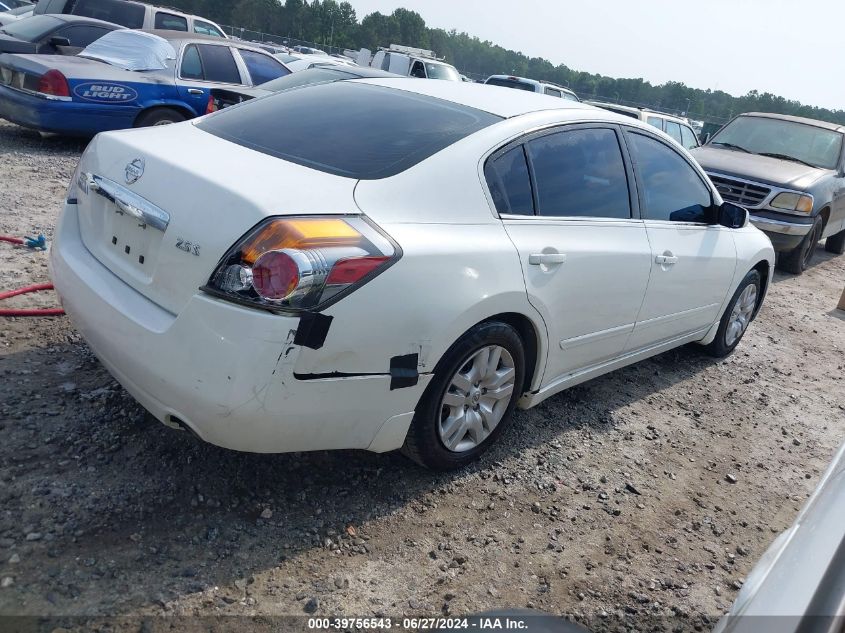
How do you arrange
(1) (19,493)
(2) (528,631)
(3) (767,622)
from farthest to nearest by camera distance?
1. (1) (19,493)
2. (2) (528,631)
3. (3) (767,622)

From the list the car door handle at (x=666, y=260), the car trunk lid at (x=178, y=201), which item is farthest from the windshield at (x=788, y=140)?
the car trunk lid at (x=178, y=201)

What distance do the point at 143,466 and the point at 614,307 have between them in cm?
239

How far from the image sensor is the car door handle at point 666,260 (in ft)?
13.0

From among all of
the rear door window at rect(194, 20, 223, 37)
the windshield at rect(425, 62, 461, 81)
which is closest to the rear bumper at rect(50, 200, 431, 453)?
the rear door window at rect(194, 20, 223, 37)

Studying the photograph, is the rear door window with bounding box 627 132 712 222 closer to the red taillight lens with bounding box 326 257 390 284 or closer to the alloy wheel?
the alloy wheel

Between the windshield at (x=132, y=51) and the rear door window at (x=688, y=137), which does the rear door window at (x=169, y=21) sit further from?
the rear door window at (x=688, y=137)

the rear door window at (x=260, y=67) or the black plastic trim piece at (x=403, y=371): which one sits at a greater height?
the rear door window at (x=260, y=67)

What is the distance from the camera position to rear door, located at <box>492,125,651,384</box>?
3.19 meters

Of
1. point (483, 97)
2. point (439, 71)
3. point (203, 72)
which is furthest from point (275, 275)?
point (439, 71)

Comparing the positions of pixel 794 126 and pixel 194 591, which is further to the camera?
pixel 794 126

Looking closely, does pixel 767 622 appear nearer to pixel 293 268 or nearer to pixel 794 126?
pixel 293 268

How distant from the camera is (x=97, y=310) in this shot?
9.05ft

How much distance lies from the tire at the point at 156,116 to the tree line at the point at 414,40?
180 feet

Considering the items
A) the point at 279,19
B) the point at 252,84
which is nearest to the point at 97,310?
the point at 252,84
